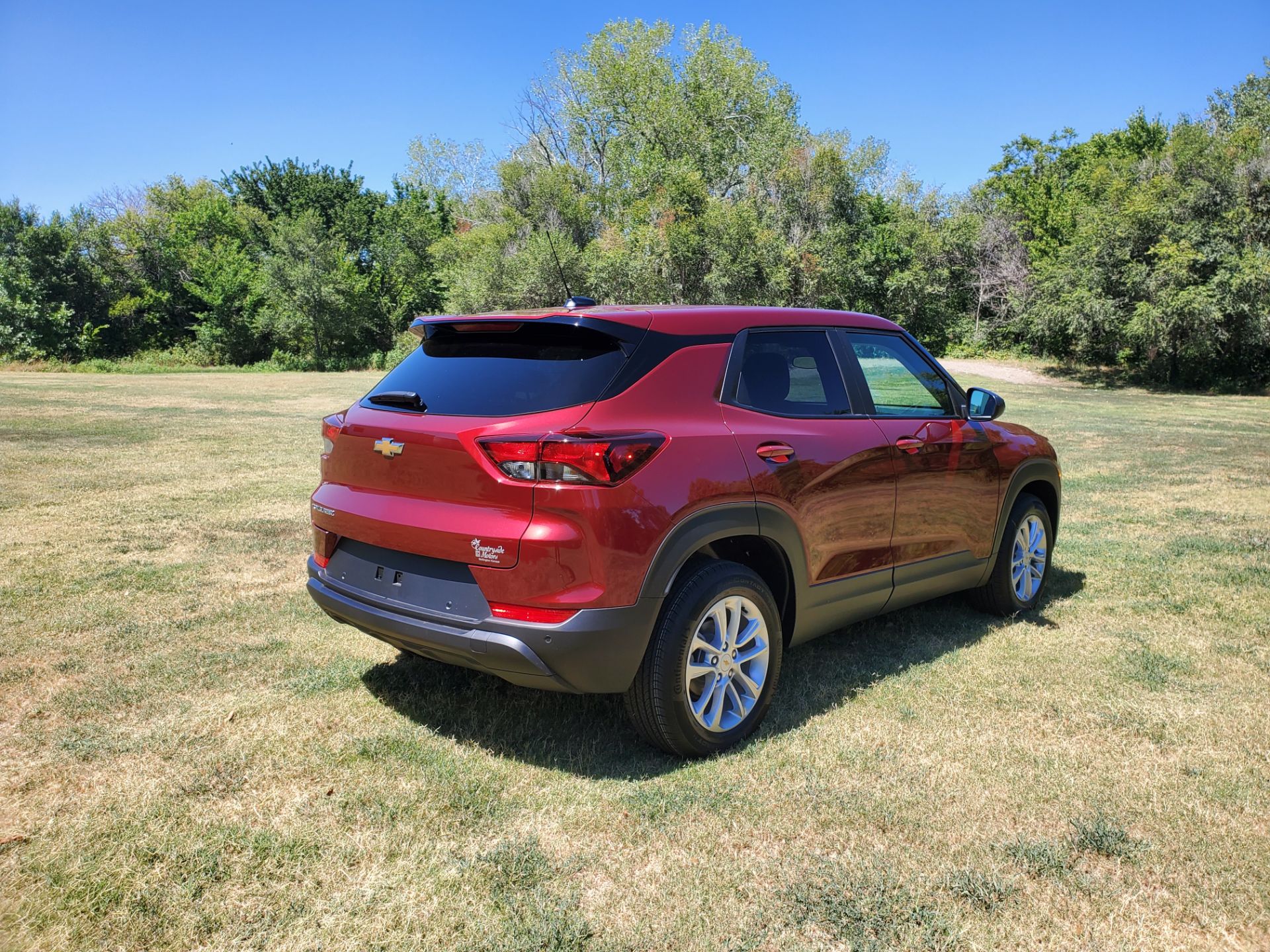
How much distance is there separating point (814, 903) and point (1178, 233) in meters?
33.6

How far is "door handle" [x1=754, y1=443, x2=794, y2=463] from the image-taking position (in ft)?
11.7

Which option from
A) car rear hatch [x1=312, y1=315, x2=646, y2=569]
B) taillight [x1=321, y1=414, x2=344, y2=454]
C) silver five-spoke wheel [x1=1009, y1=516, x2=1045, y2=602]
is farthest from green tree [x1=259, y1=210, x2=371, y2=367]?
car rear hatch [x1=312, y1=315, x2=646, y2=569]

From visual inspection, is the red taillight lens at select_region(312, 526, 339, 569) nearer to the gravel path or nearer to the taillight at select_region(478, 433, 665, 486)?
the taillight at select_region(478, 433, 665, 486)

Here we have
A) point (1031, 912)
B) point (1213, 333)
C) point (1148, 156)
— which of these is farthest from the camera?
point (1148, 156)

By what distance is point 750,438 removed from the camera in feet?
11.6

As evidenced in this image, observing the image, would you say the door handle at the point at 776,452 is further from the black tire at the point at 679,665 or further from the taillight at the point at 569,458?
the taillight at the point at 569,458

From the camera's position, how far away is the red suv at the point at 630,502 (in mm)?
3051

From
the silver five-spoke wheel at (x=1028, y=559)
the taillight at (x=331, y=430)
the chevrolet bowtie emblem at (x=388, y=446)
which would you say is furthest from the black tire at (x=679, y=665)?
the silver five-spoke wheel at (x=1028, y=559)

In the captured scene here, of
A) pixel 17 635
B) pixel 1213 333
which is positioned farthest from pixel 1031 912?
pixel 1213 333

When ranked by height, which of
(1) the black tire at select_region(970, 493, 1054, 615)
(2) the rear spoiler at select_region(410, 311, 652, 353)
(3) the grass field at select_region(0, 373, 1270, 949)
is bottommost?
(3) the grass field at select_region(0, 373, 1270, 949)

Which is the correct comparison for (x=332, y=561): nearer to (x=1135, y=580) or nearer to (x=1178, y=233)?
(x=1135, y=580)

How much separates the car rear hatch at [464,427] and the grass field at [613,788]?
96cm

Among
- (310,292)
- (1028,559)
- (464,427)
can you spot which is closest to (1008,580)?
(1028,559)

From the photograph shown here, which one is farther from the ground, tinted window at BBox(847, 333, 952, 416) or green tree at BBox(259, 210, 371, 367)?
green tree at BBox(259, 210, 371, 367)
